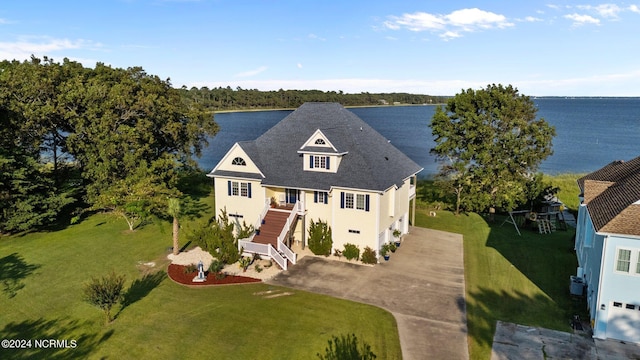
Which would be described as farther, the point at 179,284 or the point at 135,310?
the point at 179,284

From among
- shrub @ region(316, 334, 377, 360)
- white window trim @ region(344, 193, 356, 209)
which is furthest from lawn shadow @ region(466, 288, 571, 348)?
white window trim @ region(344, 193, 356, 209)

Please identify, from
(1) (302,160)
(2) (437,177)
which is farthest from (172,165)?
(2) (437,177)

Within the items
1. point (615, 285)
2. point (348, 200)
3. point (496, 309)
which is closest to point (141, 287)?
point (348, 200)

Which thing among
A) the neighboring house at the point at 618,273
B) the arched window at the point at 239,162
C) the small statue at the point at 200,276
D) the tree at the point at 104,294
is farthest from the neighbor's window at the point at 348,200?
the tree at the point at 104,294

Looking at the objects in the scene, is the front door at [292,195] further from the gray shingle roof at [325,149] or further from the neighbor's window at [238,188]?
the neighbor's window at [238,188]

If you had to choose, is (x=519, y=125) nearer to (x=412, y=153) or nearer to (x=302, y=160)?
(x=302, y=160)

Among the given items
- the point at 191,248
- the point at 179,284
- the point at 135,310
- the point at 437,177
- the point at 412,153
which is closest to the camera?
the point at 135,310

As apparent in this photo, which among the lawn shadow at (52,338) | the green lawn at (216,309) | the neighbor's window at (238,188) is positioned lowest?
the lawn shadow at (52,338)

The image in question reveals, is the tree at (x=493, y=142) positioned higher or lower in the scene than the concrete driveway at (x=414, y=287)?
higher
